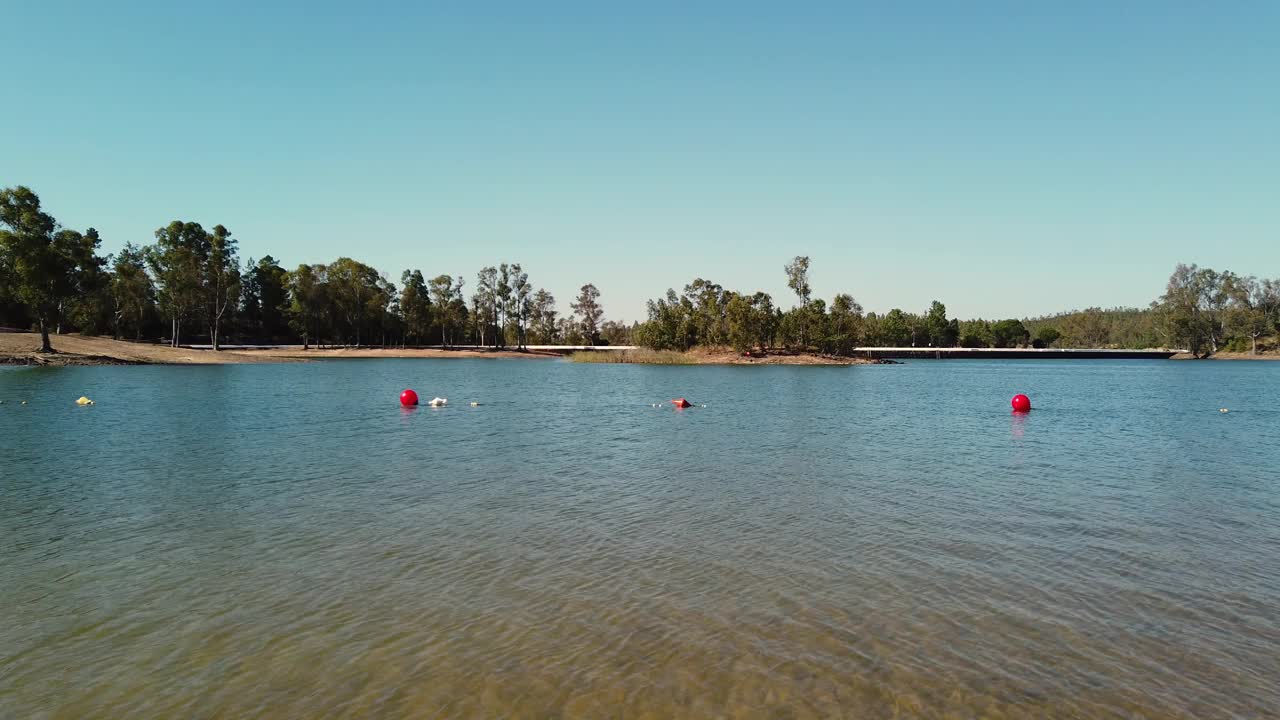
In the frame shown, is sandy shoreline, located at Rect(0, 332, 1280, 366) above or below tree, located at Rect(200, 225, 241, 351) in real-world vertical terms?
below

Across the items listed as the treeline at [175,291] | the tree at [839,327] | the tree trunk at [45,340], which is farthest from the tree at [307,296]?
the tree at [839,327]

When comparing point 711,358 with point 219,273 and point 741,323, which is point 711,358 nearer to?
point 741,323

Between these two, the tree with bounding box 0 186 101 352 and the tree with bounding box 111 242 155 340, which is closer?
the tree with bounding box 0 186 101 352

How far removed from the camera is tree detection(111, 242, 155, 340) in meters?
150

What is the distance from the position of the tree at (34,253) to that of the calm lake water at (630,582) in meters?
78.6

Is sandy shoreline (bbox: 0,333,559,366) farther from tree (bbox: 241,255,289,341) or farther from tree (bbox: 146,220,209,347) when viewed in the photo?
tree (bbox: 241,255,289,341)

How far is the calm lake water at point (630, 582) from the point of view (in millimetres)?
9367

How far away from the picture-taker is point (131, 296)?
151 metres

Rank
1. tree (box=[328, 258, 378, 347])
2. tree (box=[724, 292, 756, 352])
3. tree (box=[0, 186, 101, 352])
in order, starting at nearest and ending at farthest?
tree (box=[0, 186, 101, 352]) → tree (box=[724, 292, 756, 352]) → tree (box=[328, 258, 378, 347])

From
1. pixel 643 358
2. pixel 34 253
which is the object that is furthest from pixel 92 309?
pixel 643 358

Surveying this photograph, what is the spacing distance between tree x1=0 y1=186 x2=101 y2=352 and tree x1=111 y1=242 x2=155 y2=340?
186 ft

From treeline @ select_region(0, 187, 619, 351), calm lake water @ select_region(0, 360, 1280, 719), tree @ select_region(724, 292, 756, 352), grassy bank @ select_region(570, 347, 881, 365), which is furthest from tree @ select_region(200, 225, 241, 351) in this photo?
calm lake water @ select_region(0, 360, 1280, 719)

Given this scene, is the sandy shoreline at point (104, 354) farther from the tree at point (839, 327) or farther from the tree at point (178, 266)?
the tree at point (839, 327)

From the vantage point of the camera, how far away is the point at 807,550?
16.0 m
